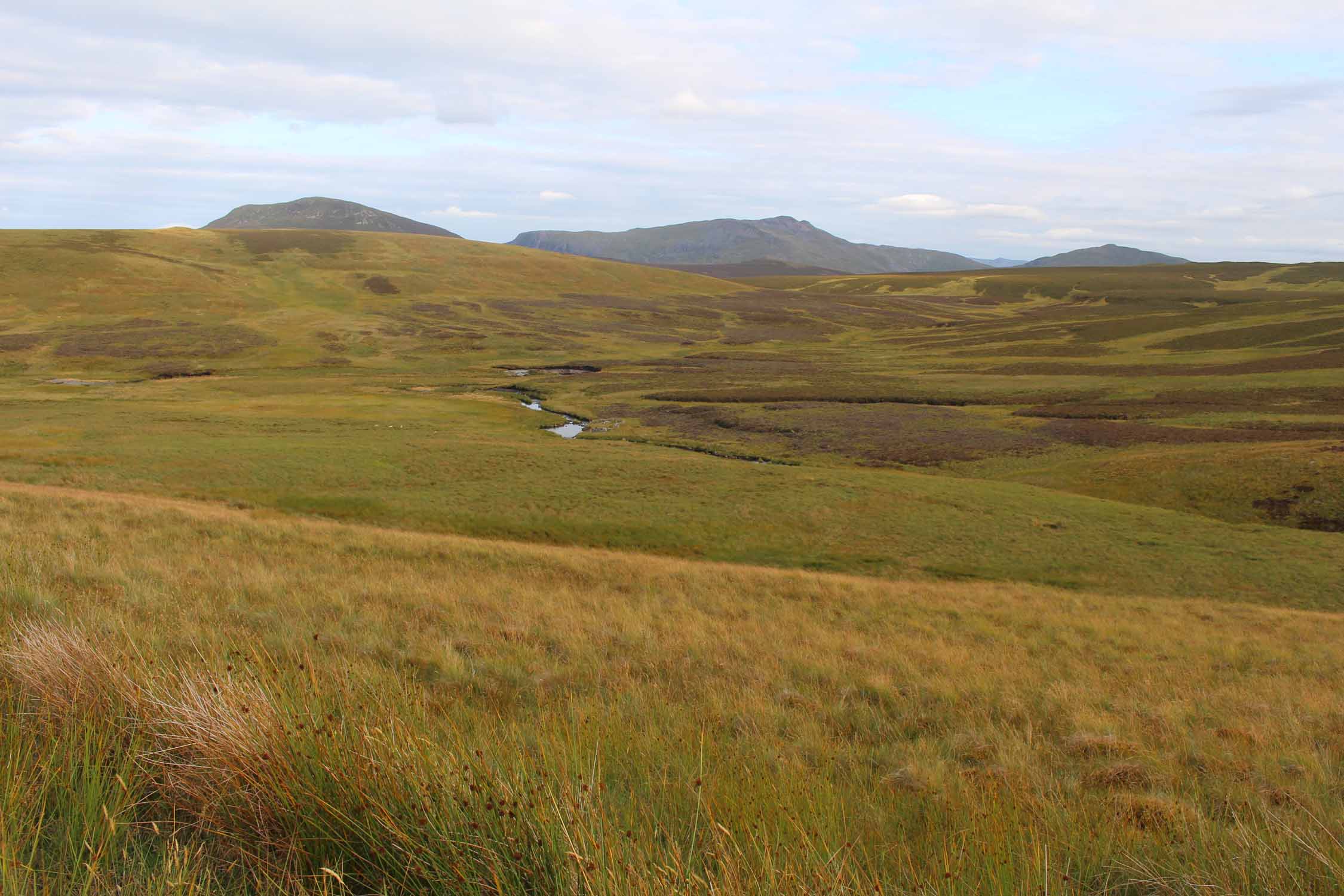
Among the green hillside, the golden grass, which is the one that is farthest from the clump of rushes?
the green hillside

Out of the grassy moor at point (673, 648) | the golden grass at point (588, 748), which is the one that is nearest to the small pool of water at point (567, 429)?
the grassy moor at point (673, 648)

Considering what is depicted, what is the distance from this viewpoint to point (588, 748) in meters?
4.88

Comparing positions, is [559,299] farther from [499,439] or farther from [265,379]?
[499,439]

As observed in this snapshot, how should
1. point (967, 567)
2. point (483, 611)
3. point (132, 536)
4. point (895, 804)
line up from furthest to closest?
point (967, 567)
point (132, 536)
point (483, 611)
point (895, 804)

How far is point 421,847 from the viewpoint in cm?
340

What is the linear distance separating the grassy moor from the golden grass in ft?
0.13

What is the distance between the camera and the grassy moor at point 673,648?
3668 mm

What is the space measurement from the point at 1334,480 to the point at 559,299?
412ft

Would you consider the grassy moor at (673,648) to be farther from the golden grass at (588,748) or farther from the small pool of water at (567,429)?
the small pool of water at (567,429)

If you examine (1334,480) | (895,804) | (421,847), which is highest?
(421,847)

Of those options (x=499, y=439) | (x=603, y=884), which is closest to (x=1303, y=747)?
(x=603, y=884)

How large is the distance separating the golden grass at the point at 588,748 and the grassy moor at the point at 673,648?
41 millimetres

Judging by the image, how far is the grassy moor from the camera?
3668 mm

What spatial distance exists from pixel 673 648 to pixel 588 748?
5837 millimetres
